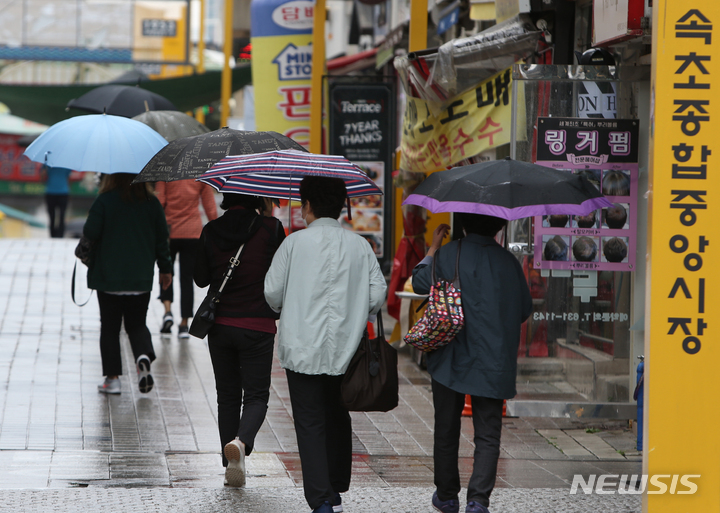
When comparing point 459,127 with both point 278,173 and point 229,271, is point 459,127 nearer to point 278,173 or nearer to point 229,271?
point 278,173

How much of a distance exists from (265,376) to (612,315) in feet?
9.05

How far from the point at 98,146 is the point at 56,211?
13.9m

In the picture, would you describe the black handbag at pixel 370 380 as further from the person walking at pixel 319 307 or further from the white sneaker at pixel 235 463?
the white sneaker at pixel 235 463

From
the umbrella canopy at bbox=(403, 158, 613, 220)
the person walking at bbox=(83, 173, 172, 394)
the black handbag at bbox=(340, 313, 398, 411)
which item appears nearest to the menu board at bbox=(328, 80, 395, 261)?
the person walking at bbox=(83, 173, 172, 394)

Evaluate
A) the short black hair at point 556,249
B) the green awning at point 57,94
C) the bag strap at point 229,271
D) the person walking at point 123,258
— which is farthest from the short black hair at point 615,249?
the green awning at point 57,94

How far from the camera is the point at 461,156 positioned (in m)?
7.58

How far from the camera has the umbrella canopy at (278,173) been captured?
15.4 ft

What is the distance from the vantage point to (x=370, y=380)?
4.49m

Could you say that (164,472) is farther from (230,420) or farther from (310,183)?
(310,183)

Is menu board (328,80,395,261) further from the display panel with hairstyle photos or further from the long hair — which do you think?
the display panel with hairstyle photos

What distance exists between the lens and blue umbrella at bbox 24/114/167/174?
6473mm

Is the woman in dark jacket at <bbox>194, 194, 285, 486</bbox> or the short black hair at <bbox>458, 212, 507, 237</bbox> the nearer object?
the short black hair at <bbox>458, 212, 507, 237</bbox>

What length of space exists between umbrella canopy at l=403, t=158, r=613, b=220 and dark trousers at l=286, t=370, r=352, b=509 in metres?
1.03

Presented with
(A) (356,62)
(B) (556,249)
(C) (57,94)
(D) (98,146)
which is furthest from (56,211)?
(B) (556,249)
